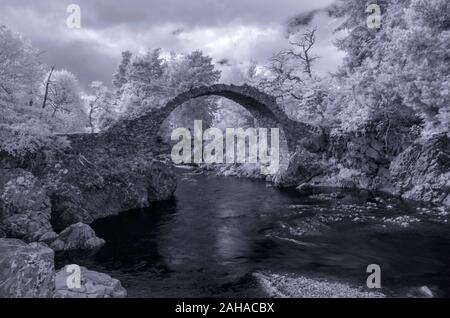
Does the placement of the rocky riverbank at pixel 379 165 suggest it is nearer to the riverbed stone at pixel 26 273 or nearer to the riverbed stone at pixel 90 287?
the riverbed stone at pixel 90 287

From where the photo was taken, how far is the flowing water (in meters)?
10.5

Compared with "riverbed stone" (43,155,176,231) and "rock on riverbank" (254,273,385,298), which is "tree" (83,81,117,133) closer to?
"riverbed stone" (43,155,176,231)

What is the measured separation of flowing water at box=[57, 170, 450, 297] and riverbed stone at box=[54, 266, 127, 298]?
718mm

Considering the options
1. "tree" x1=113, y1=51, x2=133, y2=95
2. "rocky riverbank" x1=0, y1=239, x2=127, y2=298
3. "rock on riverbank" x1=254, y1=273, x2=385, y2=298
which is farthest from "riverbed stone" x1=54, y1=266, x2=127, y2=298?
"tree" x1=113, y1=51, x2=133, y2=95

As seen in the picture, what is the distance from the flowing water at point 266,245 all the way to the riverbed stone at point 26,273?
8.44 feet

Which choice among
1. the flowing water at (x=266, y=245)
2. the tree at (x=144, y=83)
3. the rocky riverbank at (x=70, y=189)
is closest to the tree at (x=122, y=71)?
the tree at (x=144, y=83)

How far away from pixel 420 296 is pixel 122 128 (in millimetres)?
17960

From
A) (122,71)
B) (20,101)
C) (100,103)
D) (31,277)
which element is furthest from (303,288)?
(122,71)

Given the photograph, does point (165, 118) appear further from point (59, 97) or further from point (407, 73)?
point (407, 73)

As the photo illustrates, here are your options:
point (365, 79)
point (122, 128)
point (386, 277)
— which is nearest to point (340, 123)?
point (365, 79)

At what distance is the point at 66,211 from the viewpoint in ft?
55.6

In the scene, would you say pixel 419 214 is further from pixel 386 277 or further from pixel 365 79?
pixel 365 79
